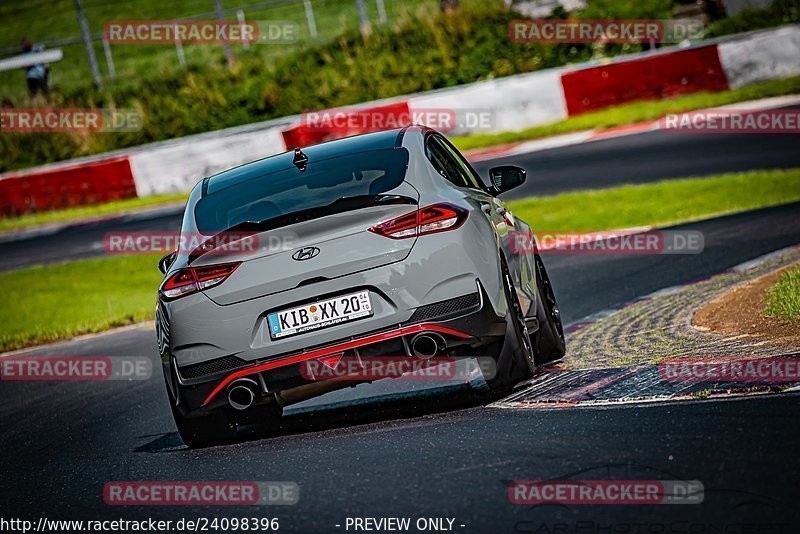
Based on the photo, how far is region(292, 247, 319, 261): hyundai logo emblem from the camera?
6852 mm

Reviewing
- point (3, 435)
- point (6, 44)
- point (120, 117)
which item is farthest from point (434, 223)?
point (6, 44)

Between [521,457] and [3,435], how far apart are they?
15.2 feet

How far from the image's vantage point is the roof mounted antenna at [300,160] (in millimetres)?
7648

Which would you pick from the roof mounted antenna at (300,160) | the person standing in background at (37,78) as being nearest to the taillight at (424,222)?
the roof mounted antenna at (300,160)

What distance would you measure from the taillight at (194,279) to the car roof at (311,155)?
0.86 m

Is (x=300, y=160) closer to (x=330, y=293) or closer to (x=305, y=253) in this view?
(x=305, y=253)

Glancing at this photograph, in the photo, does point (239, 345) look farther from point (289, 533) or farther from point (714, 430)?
point (714, 430)
